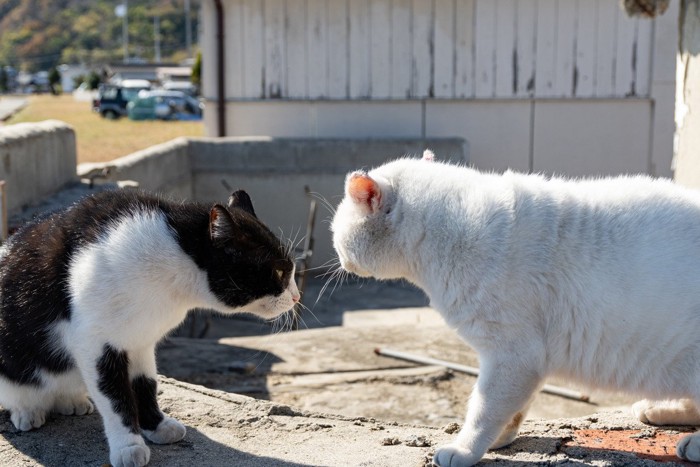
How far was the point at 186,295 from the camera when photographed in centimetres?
307

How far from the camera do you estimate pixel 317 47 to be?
12555 millimetres

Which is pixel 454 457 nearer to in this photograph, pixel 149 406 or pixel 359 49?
pixel 149 406

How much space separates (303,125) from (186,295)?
9.79 m

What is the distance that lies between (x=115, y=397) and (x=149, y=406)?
377 millimetres

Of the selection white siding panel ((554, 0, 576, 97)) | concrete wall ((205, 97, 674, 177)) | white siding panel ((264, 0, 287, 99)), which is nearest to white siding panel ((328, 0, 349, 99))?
concrete wall ((205, 97, 674, 177))

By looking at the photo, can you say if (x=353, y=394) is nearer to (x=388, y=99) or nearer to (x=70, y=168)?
(x=70, y=168)

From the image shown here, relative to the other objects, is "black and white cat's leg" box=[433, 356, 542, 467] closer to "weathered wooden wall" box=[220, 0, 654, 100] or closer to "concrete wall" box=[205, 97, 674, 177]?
"concrete wall" box=[205, 97, 674, 177]

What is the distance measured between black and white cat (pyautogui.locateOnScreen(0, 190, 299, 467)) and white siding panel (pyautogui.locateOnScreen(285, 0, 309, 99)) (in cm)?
955

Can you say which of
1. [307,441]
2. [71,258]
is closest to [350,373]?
[307,441]

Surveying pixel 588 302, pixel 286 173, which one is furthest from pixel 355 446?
pixel 286 173

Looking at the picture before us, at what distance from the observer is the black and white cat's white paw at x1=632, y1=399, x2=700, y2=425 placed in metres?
3.56

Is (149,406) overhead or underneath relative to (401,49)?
underneath

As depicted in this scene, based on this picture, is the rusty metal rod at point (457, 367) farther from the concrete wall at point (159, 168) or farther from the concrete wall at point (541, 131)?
the concrete wall at point (541, 131)


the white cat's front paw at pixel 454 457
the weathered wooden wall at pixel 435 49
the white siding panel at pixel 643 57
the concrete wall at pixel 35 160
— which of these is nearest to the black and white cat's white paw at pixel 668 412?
the white cat's front paw at pixel 454 457
